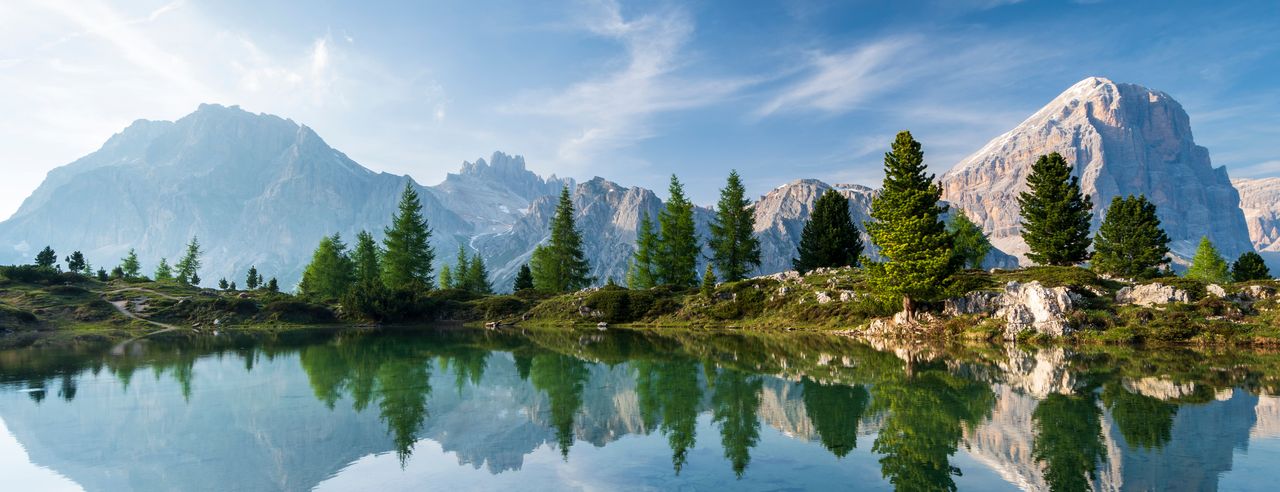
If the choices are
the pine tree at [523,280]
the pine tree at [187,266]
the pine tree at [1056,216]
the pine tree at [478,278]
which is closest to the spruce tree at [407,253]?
the pine tree at [478,278]

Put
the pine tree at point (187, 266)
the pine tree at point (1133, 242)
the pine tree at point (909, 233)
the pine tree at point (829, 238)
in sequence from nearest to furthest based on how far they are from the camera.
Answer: the pine tree at point (909, 233)
the pine tree at point (1133, 242)
the pine tree at point (829, 238)
the pine tree at point (187, 266)

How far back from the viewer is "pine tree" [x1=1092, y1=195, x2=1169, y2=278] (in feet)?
207

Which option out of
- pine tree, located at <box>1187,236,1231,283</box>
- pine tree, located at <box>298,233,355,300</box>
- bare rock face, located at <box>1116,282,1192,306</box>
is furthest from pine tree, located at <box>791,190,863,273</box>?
pine tree, located at <box>298,233,355,300</box>

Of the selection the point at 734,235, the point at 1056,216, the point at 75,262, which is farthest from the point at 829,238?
the point at 75,262

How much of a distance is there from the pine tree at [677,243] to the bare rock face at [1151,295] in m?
44.8

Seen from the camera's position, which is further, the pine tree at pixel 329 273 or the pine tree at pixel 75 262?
the pine tree at pixel 75 262

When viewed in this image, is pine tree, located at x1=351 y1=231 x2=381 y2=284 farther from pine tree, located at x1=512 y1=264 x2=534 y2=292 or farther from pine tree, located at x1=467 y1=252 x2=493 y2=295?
pine tree, located at x1=512 y1=264 x2=534 y2=292

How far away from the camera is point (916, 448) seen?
1227 cm

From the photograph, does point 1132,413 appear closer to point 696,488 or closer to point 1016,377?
point 1016,377

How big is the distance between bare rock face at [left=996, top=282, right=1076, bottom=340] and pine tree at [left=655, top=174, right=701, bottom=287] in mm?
41092

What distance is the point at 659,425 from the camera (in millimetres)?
15133

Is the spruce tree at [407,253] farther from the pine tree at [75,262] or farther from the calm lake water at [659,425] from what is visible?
the pine tree at [75,262]

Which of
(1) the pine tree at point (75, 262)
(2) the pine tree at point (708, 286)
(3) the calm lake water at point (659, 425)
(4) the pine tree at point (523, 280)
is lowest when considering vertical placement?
(3) the calm lake water at point (659, 425)

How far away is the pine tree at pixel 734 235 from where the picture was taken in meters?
73.8
